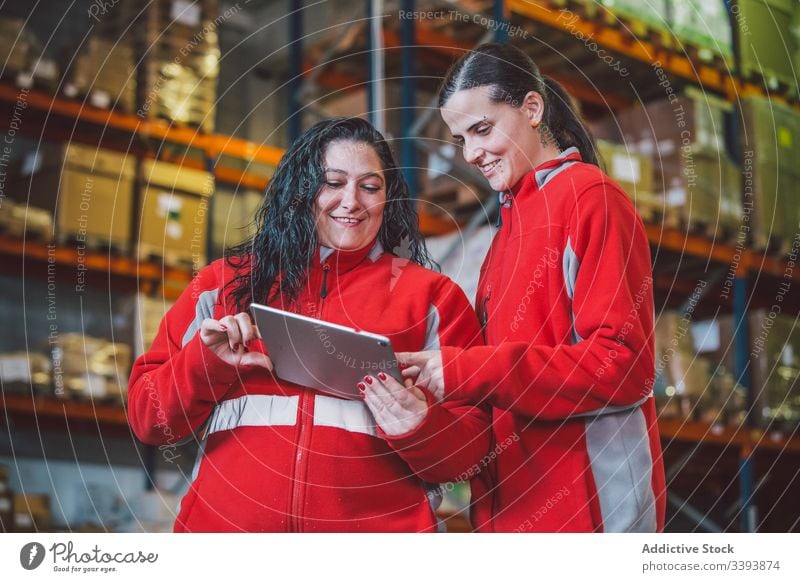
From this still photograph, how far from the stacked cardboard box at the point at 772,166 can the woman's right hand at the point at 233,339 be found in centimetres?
313

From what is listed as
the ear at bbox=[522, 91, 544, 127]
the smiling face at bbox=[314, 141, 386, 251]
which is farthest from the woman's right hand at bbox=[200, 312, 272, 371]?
the ear at bbox=[522, 91, 544, 127]

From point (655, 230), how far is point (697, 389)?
2.31ft

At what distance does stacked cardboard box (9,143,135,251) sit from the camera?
13.1ft

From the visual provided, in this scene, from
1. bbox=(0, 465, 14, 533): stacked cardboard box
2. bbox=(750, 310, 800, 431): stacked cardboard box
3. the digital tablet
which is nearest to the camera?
the digital tablet

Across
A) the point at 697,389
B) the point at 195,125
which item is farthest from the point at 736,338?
the point at 195,125

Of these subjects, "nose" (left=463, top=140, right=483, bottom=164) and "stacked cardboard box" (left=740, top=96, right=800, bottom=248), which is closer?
"nose" (left=463, top=140, right=483, bottom=164)

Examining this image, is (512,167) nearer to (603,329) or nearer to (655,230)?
(603,329)

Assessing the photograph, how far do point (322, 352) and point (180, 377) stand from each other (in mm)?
260

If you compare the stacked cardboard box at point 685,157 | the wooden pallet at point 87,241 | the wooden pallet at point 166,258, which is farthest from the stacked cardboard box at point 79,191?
the stacked cardboard box at point 685,157

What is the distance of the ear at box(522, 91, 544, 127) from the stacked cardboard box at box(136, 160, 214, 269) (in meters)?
2.42

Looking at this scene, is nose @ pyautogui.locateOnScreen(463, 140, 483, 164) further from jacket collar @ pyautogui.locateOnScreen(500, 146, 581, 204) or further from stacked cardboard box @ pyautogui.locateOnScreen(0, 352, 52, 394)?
stacked cardboard box @ pyautogui.locateOnScreen(0, 352, 52, 394)

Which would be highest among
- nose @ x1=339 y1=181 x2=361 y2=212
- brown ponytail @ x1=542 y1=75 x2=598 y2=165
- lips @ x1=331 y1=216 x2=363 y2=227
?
brown ponytail @ x1=542 y1=75 x2=598 y2=165

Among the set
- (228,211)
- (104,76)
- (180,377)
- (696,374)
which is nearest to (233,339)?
Answer: (180,377)

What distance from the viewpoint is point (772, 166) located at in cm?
446
